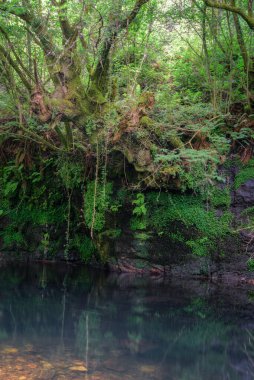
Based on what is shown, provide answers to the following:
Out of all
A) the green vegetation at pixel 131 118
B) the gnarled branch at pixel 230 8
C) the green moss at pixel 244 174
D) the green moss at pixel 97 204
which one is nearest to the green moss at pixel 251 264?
the green vegetation at pixel 131 118

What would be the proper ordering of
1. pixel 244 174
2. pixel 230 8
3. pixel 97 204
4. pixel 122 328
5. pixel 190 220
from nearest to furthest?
1. pixel 122 328
2. pixel 230 8
3. pixel 244 174
4. pixel 190 220
5. pixel 97 204

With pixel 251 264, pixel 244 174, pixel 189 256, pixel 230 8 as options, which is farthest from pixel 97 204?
pixel 230 8

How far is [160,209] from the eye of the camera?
8.75 meters

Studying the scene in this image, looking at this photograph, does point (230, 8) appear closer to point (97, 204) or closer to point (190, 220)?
point (190, 220)

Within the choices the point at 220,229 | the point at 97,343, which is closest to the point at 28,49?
the point at 220,229

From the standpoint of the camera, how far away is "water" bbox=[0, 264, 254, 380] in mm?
4551

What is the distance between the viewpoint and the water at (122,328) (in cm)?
455

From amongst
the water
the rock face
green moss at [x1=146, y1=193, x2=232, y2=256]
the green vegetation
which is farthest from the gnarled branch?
the water

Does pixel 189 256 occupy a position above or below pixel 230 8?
below

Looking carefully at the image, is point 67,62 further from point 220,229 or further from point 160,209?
point 220,229

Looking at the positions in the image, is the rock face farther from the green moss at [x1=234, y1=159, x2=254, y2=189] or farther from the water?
the water

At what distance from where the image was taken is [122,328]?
19.3 feet

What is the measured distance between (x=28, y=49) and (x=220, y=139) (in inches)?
174

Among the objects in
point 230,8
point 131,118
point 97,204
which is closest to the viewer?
point 230,8
